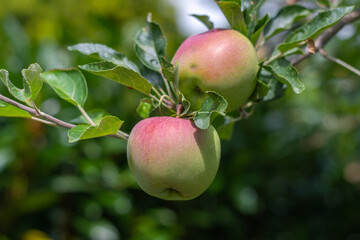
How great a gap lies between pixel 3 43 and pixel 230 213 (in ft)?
4.96

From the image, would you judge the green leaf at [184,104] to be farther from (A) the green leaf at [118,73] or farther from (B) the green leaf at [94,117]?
(B) the green leaf at [94,117]

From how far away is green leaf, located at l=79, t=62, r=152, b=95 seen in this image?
2.14 feet

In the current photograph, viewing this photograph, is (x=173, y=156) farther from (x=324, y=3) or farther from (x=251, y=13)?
(x=324, y=3)

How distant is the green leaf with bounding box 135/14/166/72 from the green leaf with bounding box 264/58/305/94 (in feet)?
0.76

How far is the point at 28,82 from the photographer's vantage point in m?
0.67

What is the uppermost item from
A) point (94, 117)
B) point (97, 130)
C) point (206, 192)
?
point (97, 130)

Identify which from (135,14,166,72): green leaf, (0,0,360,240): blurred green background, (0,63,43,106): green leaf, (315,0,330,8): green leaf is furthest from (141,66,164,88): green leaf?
(0,0,360,240): blurred green background

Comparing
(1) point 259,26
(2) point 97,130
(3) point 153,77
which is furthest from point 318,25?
(2) point 97,130

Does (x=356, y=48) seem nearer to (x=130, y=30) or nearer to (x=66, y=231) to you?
(x=130, y=30)

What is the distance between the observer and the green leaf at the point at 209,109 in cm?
61

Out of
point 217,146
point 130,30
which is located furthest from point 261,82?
point 130,30

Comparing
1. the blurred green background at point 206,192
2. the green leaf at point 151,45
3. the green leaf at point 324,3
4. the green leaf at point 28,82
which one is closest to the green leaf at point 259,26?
the green leaf at point 151,45

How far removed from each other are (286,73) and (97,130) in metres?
0.36

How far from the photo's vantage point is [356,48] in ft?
5.63
